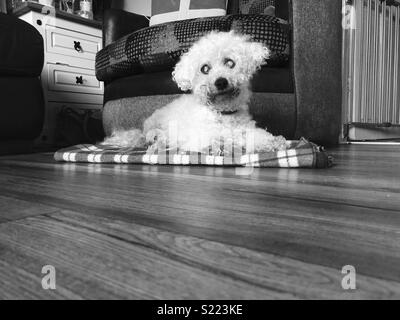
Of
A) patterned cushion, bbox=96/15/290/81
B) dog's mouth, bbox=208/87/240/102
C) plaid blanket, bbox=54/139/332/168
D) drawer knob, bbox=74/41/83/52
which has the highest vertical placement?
drawer knob, bbox=74/41/83/52

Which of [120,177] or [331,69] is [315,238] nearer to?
[120,177]

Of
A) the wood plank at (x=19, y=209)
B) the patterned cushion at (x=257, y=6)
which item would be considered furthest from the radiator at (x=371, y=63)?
the wood plank at (x=19, y=209)

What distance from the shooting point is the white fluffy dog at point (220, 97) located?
133 centimetres

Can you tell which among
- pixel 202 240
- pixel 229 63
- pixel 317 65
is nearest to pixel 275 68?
pixel 317 65

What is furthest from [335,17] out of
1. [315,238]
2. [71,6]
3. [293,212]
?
[71,6]

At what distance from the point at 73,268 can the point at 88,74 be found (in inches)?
105

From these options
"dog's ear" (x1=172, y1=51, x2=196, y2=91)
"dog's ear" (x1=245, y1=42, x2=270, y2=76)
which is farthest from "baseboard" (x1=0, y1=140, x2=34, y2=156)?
"dog's ear" (x1=245, y1=42, x2=270, y2=76)

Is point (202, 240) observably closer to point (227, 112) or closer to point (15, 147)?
point (227, 112)

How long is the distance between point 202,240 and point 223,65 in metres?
1.05

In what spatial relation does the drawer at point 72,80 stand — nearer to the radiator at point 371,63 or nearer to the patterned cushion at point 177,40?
the patterned cushion at point 177,40

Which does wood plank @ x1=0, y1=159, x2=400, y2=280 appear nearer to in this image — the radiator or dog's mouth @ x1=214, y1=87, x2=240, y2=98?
dog's mouth @ x1=214, y1=87, x2=240, y2=98

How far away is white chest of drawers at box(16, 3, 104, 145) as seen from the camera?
2.58m

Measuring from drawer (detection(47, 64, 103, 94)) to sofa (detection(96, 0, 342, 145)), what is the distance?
0.84 metres
